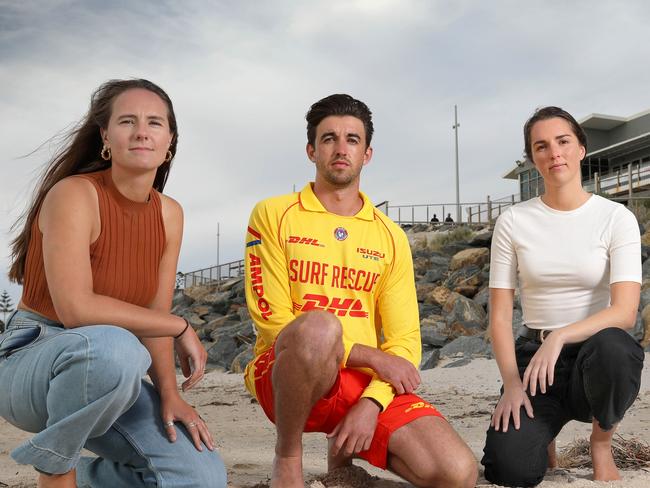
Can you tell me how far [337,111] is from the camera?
3.45 meters

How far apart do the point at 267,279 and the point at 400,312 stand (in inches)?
25.4

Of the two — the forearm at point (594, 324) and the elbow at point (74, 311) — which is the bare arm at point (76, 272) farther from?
the forearm at point (594, 324)

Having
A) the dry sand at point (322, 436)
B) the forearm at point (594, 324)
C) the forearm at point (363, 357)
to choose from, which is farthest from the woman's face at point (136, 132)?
the forearm at point (594, 324)

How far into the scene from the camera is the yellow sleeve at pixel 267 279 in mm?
3189

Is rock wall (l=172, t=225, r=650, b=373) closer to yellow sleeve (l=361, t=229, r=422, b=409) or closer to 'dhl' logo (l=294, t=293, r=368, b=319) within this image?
yellow sleeve (l=361, t=229, r=422, b=409)

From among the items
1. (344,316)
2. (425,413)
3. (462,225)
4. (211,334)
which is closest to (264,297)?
(344,316)

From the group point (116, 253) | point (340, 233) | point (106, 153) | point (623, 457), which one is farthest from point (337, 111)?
point (623, 457)

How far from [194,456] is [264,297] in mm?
741

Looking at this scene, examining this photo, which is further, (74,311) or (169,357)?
(169,357)

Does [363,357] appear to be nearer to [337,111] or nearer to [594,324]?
[594,324]

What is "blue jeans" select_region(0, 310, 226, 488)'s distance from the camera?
251 centimetres

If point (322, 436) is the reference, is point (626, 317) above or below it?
above

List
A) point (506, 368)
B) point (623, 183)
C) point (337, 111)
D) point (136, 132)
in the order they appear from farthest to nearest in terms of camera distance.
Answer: point (623, 183) → point (337, 111) → point (506, 368) → point (136, 132)

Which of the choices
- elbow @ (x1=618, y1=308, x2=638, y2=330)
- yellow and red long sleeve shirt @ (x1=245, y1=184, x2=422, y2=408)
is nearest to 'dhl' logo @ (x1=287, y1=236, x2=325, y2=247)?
yellow and red long sleeve shirt @ (x1=245, y1=184, x2=422, y2=408)
